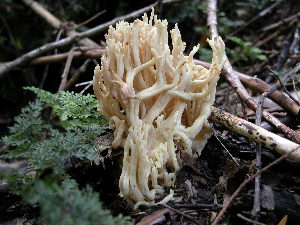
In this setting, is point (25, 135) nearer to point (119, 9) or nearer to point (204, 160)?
point (204, 160)

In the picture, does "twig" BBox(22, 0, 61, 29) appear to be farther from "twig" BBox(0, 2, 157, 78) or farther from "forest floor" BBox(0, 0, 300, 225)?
"forest floor" BBox(0, 0, 300, 225)

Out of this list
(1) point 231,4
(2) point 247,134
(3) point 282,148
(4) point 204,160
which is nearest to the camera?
(3) point 282,148

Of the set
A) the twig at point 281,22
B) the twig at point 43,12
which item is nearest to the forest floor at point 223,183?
the twig at point 281,22

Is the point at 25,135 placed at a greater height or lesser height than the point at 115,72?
lesser

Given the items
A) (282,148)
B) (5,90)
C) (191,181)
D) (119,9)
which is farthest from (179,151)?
(5,90)

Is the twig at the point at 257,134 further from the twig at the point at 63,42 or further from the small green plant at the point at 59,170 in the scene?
the twig at the point at 63,42

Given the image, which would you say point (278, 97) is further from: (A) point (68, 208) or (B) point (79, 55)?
(B) point (79, 55)

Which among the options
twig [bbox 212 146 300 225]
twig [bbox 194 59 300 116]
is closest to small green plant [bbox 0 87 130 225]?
twig [bbox 212 146 300 225]
